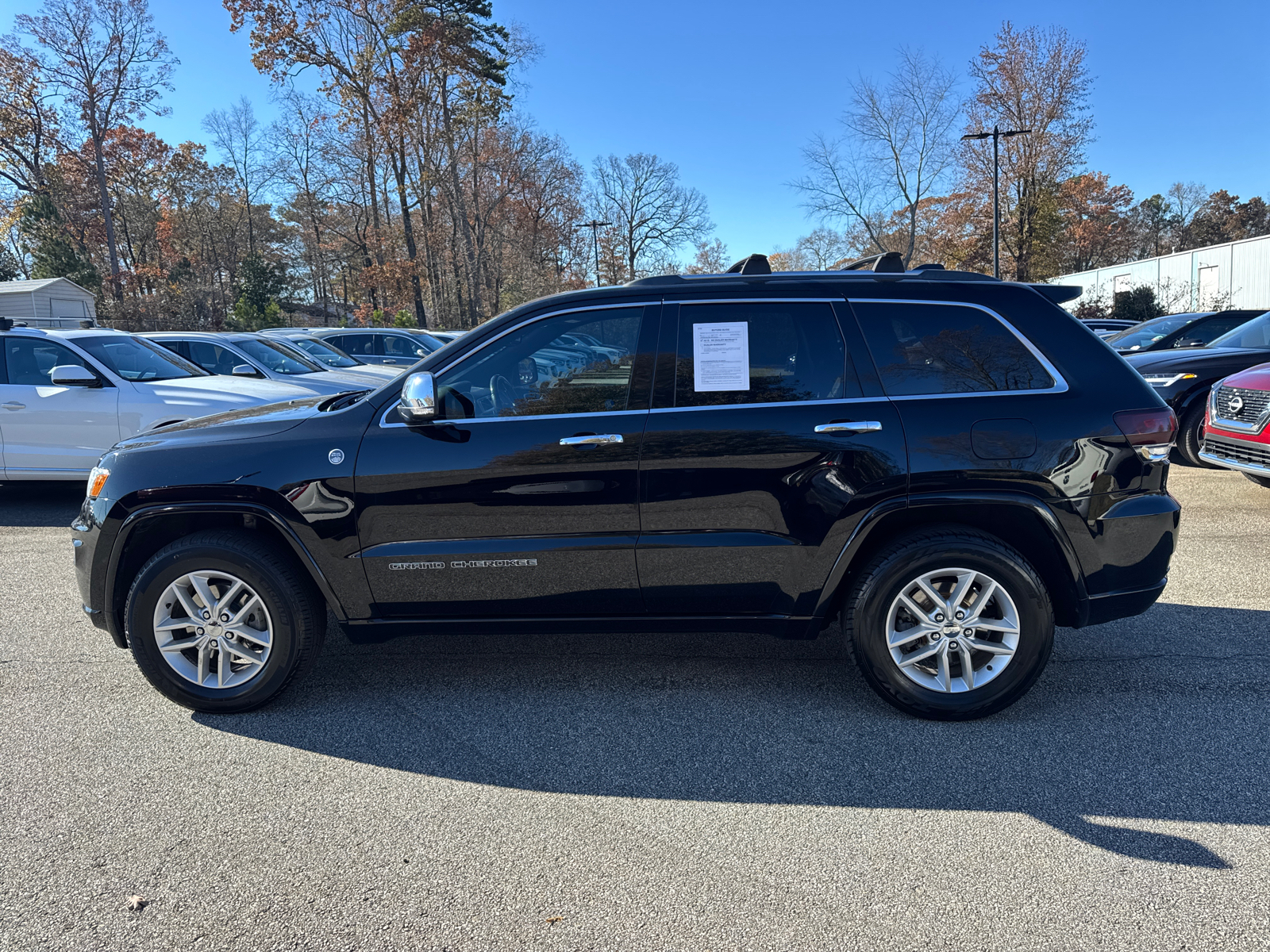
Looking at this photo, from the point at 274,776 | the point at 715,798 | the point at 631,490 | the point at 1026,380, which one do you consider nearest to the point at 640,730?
the point at 715,798

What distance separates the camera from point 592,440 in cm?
367

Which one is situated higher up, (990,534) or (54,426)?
(54,426)

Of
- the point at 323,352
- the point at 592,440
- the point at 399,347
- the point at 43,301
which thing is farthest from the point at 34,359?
the point at 43,301

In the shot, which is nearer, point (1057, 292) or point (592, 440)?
point (592, 440)

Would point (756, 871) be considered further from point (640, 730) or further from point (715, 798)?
point (640, 730)

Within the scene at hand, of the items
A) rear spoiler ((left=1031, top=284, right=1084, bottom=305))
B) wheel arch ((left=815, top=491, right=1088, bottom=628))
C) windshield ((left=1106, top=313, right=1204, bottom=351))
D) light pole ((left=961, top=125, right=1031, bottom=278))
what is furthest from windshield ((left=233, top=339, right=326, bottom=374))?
light pole ((left=961, top=125, right=1031, bottom=278))

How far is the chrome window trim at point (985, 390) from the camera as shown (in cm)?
368

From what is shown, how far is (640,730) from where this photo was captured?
145 inches

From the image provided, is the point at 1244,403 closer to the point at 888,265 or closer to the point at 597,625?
the point at 888,265

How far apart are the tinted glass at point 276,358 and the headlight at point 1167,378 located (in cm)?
1096

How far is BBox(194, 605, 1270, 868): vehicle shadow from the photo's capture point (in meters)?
3.14

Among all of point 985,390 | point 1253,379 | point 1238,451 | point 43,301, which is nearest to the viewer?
point 985,390

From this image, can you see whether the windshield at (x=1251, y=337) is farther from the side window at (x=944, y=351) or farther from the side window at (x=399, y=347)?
the side window at (x=399, y=347)

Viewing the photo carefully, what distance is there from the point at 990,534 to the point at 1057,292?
1.17 metres
